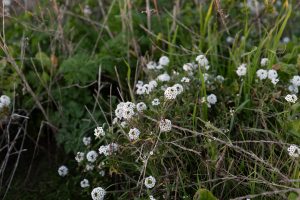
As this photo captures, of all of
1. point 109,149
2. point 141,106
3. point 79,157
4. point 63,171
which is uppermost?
point 141,106

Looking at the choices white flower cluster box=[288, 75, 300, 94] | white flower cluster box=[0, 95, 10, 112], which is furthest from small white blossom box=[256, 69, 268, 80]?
white flower cluster box=[0, 95, 10, 112]

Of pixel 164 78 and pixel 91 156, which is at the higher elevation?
pixel 164 78

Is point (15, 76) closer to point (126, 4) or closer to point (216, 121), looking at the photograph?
point (126, 4)

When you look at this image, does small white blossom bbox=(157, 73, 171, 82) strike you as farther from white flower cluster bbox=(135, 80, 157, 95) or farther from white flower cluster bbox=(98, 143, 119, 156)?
white flower cluster bbox=(98, 143, 119, 156)

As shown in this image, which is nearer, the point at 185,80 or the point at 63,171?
the point at 185,80

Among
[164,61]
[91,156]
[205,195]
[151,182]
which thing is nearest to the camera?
[205,195]

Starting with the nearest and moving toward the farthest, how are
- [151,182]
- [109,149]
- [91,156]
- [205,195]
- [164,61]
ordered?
[205,195] < [151,182] < [109,149] < [91,156] < [164,61]

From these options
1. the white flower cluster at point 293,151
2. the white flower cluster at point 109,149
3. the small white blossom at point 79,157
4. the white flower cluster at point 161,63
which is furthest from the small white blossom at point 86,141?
the white flower cluster at point 293,151

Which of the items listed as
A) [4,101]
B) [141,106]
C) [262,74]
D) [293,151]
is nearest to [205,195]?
[293,151]

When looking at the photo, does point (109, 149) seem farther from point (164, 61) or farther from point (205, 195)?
point (164, 61)
